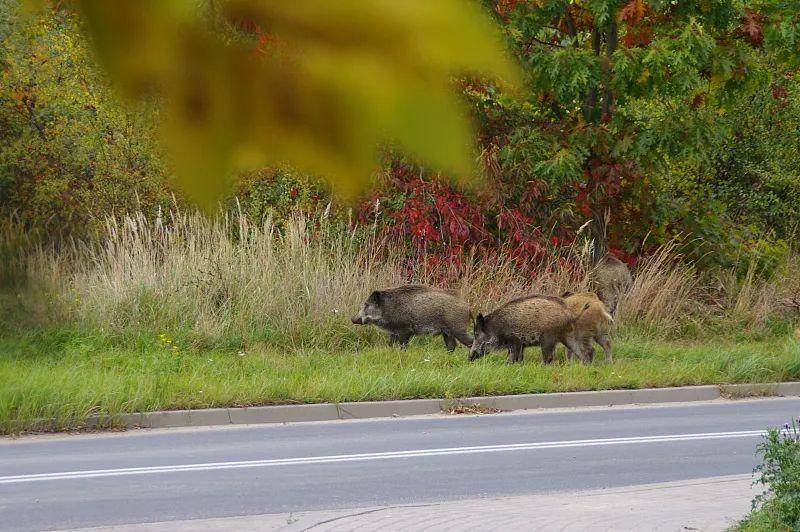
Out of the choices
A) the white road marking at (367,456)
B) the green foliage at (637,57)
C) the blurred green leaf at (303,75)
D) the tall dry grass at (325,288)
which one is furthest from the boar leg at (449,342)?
the blurred green leaf at (303,75)

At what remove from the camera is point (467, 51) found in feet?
3.77

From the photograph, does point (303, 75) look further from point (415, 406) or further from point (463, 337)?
point (463, 337)

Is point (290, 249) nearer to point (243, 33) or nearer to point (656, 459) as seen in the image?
point (656, 459)

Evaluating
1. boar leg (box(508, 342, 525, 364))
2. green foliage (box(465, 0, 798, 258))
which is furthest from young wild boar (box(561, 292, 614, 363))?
green foliage (box(465, 0, 798, 258))

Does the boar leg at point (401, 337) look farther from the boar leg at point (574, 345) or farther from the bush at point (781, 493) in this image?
the bush at point (781, 493)

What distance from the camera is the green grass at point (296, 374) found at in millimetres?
11594

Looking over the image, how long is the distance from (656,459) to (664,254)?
753cm

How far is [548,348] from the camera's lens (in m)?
14.0

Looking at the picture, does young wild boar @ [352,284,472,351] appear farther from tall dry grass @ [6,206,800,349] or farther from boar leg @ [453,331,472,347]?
tall dry grass @ [6,206,800,349]

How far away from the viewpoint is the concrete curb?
11.7 metres

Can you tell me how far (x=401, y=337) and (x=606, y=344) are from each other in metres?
2.60

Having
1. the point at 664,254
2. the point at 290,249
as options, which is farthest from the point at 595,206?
the point at 290,249

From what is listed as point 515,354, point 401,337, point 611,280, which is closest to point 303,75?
point 515,354

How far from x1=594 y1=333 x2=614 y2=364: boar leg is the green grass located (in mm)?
168
